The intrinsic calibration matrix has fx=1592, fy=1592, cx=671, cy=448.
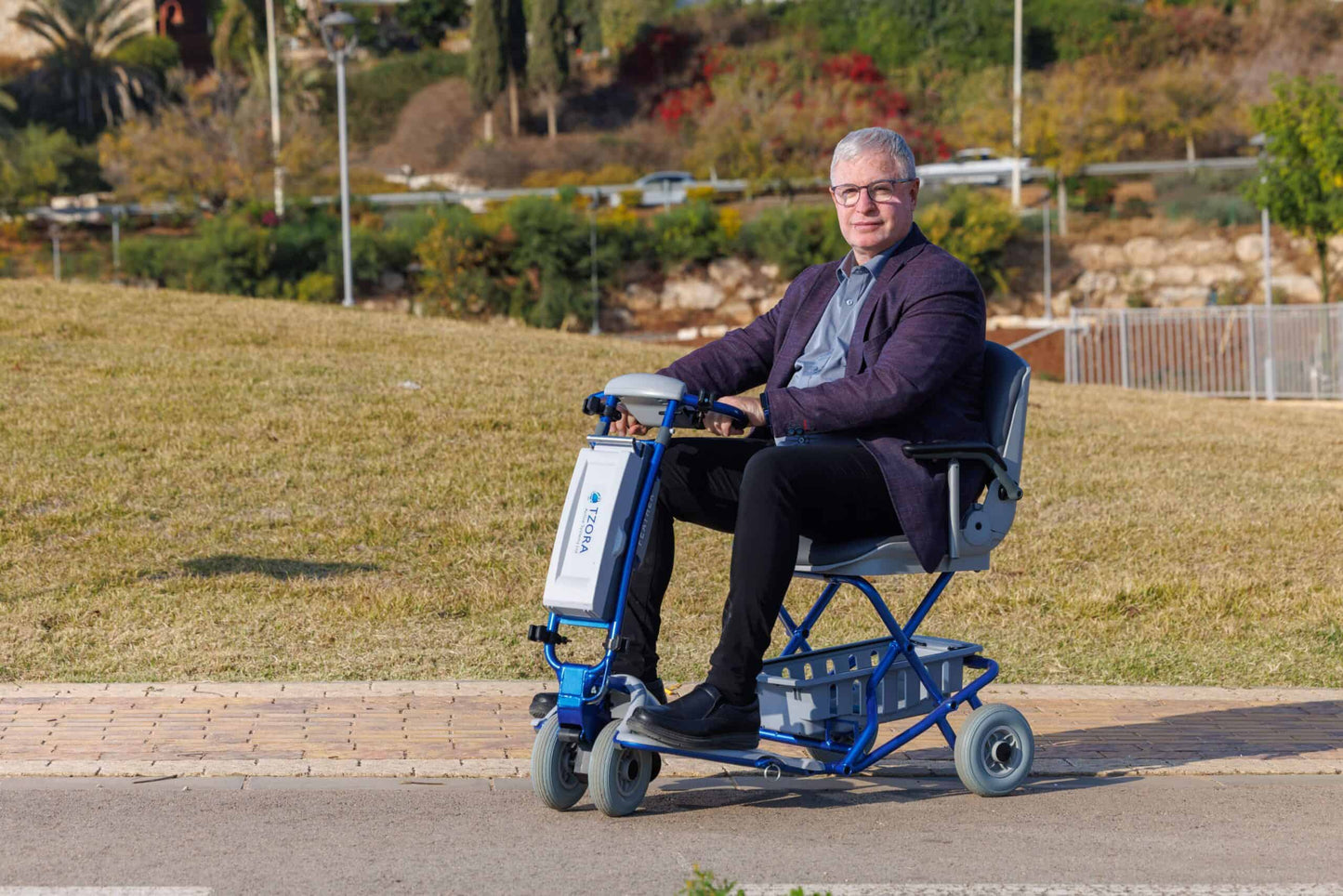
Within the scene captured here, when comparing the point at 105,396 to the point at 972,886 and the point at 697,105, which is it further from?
the point at 697,105

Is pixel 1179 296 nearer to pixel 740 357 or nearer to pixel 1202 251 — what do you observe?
pixel 1202 251

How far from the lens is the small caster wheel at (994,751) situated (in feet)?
14.0

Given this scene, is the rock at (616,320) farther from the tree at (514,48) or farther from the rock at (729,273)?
the tree at (514,48)

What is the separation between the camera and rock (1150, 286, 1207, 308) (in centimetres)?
3938

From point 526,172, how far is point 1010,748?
55.2m

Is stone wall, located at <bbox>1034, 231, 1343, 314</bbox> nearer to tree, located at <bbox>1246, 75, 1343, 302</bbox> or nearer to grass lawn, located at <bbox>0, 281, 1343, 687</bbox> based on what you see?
tree, located at <bbox>1246, 75, 1343, 302</bbox>

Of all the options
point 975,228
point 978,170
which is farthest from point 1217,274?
point 978,170

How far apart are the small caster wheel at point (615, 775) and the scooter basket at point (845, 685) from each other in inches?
15.2

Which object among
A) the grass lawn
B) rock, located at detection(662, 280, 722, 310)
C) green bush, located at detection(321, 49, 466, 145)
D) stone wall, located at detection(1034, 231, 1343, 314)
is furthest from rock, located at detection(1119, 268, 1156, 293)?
green bush, located at detection(321, 49, 466, 145)

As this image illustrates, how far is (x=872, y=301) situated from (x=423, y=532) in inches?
178

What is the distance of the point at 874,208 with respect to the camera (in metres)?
4.43

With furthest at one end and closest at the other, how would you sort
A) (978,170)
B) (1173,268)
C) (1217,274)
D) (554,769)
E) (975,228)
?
(978,170)
(1173,268)
(1217,274)
(975,228)
(554,769)

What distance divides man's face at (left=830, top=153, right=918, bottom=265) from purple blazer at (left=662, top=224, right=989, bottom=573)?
0.07 meters

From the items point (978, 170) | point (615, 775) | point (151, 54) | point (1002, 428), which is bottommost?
point (615, 775)
